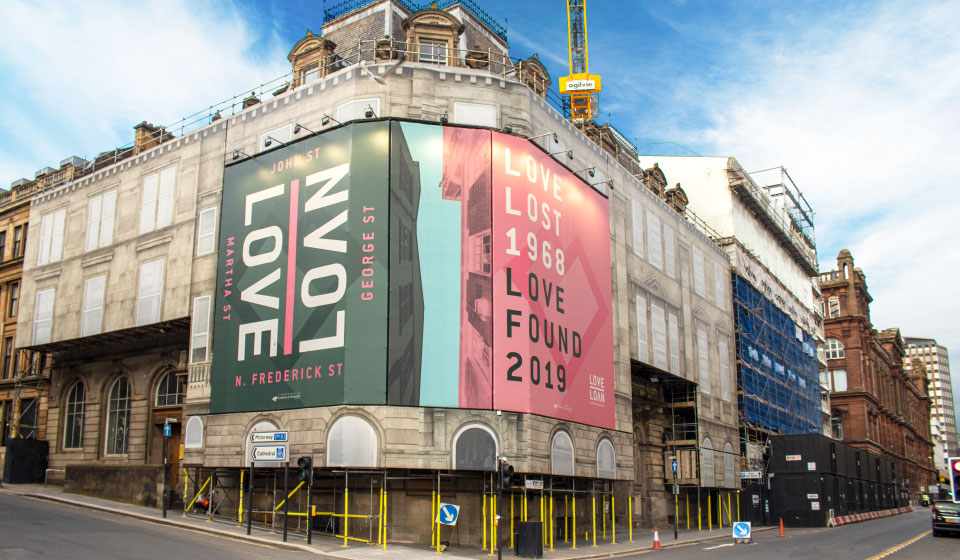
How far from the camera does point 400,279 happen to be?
3184 cm

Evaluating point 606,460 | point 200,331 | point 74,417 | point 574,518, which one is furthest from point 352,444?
point 74,417

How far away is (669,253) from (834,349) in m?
63.4

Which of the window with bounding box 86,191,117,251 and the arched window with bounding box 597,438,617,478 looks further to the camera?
the window with bounding box 86,191,117,251

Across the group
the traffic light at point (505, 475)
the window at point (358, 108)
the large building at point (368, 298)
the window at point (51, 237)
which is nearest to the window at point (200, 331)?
the large building at point (368, 298)

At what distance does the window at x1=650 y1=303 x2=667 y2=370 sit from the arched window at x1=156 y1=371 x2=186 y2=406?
25.3m

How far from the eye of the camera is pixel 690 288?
5194 centimetres

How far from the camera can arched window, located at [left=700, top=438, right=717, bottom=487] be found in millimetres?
49562

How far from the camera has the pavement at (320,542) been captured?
2644cm

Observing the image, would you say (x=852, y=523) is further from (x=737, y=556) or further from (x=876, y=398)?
(x=876, y=398)

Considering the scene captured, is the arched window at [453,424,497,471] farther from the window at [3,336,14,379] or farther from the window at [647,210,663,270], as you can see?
the window at [3,336,14,379]

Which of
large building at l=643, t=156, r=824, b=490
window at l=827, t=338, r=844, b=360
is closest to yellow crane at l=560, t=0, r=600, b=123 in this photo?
large building at l=643, t=156, r=824, b=490

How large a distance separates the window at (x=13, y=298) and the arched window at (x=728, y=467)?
153ft

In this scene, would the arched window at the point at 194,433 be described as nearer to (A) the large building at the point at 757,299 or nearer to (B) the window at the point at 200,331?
(B) the window at the point at 200,331

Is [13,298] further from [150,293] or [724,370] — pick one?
[724,370]
